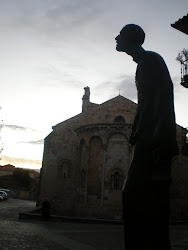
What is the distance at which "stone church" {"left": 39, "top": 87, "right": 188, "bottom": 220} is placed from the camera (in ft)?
63.6

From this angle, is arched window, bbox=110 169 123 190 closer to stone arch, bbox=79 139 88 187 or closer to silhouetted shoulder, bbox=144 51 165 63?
stone arch, bbox=79 139 88 187

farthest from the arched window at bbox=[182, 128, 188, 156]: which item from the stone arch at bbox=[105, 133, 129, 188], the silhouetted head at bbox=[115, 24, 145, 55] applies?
the silhouetted head at bbox=[115, 24, 145, 55]

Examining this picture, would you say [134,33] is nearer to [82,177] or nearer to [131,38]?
[131,38]

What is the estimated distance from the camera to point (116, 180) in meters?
19.5

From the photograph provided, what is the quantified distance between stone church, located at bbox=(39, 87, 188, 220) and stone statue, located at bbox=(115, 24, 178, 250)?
54.5 feet

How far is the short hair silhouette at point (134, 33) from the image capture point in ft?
10.0

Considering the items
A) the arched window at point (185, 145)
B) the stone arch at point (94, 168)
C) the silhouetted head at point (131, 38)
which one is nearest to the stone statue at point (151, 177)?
the silhouetted head at point (131, 38)

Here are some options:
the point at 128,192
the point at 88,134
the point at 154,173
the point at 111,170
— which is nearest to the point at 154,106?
the point at 154,173

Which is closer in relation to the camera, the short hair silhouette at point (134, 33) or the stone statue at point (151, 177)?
the stone statue at point (151, 177)

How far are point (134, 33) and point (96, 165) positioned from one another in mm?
17651

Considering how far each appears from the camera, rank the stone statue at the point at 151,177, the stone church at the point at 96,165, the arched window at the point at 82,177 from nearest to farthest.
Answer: the stone statue at the point at 151,177
the stone church at the point at 96,165
the arched window at the point at 82,177

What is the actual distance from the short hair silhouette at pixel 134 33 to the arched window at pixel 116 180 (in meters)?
16.9

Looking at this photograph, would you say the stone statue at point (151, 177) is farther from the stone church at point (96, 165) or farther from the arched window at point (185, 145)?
the arched window at point (185, 145)

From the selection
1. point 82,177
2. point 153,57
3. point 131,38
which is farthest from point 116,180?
point 153,57
